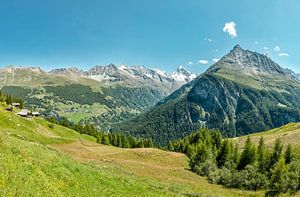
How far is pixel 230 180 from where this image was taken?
257 ft

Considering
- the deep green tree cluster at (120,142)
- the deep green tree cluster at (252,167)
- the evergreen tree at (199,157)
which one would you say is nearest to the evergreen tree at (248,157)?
the deep green tree cluster at (252,167)

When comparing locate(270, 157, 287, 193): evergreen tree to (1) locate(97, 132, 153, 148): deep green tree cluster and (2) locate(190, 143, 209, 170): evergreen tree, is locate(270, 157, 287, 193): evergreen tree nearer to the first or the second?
(2) locate(190, 143, 209, 170): evergreen tree

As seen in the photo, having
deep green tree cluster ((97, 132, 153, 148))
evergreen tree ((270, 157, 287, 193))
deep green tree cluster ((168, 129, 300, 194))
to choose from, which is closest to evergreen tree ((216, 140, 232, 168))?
deep green tree cluster ((168, 129, 300, 194))

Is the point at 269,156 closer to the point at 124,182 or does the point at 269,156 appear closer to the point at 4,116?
the point at 124,182

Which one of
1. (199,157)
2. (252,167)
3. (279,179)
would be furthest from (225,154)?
(279,179)

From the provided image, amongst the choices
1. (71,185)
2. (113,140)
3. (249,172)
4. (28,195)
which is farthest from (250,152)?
(113,140)

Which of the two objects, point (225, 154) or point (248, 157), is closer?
point (248, 157)

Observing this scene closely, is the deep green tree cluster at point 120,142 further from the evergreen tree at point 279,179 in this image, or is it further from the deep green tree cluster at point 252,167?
the evergreen tree at point 279,179

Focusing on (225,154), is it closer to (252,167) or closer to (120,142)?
(252,167)

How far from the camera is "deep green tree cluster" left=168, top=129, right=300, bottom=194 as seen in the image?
6700 cm

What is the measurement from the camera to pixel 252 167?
82312mm

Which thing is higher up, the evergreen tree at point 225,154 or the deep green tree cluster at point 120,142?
the evergreen tree at point 225,154

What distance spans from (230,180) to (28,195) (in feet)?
211

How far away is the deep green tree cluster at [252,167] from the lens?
67.0 m
